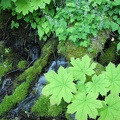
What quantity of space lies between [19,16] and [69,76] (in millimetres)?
2158

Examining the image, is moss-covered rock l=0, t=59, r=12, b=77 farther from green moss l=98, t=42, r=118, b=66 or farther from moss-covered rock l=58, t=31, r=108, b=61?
green moss l=98, t=42, r=118, b=66

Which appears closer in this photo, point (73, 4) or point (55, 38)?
point (73, 4)

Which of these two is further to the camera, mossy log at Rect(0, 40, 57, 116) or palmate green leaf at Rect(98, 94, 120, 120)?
mossy log at Rect(0, 40, 57, 116)

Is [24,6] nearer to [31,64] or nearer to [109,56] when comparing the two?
[31,64]

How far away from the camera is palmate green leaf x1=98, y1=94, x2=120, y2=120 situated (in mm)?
2676

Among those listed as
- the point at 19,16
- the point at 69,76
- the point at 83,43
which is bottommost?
the point at 69,76

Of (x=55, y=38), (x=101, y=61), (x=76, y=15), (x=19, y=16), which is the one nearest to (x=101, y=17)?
(x=76, y=15)

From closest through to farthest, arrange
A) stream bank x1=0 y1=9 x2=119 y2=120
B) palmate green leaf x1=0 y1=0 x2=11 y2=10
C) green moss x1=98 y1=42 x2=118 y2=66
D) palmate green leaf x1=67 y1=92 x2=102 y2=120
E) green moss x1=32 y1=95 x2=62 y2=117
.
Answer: palmate green leaf x1=67 y1=92 x2=102 y2=120, green moss x1=32 y1=95 x2=62 y2=117, stream bank x1=0 y1=9 x2=119 y2=120, green moss x1=98 y1=42 x2=118 y2=66, palmate green leaf x1=0 y1=0 x2=11 y2=10

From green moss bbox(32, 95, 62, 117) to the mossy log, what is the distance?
1.44 feet

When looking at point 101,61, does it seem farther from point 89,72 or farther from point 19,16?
point 19,16

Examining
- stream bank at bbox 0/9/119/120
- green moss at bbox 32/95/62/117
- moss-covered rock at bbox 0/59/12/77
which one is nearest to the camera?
green moss at bbox 32/95/62/117

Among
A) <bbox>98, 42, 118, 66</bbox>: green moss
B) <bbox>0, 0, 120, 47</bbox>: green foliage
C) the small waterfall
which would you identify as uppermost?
<bbox>0, 0, 120, 47</bbox>: green foliage

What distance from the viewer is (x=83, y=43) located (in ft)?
12.0

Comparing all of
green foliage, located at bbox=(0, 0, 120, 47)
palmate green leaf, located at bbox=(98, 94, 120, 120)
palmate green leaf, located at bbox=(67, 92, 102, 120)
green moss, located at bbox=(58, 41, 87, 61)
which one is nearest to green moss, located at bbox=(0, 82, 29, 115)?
green moss, located at bbox=(58, 41, 87, 61)
